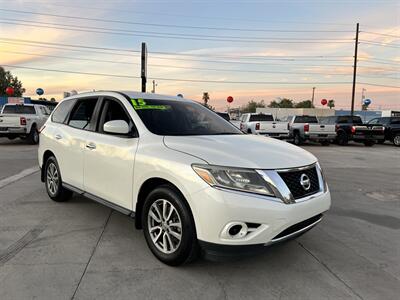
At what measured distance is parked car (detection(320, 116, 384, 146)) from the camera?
2025cm

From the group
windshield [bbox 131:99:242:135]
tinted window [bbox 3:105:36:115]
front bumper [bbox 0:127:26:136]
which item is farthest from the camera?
tinted window [bbox 3:105:36:115]

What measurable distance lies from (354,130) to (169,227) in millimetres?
19106

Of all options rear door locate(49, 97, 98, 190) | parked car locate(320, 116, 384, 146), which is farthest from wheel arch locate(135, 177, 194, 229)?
parked car locate(320, 116, 384, 146)

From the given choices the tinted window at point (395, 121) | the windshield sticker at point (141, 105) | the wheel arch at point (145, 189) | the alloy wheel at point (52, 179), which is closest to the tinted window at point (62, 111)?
the alloy wheel at point (52, 179)

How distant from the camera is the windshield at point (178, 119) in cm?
423

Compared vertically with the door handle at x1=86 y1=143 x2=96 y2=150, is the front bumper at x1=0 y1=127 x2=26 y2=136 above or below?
below

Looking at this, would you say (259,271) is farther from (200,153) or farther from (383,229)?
(383,229)

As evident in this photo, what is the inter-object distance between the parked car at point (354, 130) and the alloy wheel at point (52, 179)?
688 inches

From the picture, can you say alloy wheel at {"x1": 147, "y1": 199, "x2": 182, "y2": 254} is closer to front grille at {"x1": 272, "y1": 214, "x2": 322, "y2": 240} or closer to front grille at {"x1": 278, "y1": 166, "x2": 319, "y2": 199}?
front grille at {"x1": 272, "y1": 214, "x2": 322, "y2": 240}

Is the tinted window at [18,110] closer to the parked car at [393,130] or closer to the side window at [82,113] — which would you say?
Result: the side window at [82,113]

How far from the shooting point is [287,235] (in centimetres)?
332

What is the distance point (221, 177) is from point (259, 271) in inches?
44.3

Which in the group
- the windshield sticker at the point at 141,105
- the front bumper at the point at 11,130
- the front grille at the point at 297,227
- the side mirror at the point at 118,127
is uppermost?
the windshield sticker at the point at 141,105

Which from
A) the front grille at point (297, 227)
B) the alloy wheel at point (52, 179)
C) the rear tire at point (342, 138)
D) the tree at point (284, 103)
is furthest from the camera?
the tree at point (284, 103)
